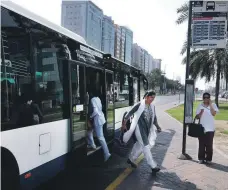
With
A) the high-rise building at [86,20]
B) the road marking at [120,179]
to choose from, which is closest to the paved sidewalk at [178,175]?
the road marking at [120,179]

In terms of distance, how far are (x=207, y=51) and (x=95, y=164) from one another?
27.7 meters

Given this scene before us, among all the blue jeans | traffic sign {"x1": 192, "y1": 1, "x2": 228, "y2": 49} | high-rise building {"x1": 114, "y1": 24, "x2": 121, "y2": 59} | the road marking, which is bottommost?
the road marking

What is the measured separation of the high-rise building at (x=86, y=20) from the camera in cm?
4709

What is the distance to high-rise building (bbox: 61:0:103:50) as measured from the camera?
47.1 meters

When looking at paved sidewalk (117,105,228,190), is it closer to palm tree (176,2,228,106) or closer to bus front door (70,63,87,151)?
bus front door (70,63,87,151)

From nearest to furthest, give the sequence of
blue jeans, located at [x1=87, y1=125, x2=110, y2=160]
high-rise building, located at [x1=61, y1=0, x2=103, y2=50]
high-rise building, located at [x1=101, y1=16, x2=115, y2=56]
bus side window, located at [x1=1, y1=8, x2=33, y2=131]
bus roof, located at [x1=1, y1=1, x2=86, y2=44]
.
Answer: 1. bus side window, located at [x1=1, y1=8, x2=33, y2=131]
2. bus roof, located at [x1=1, y1=1, x2=86, y2=44]
3. blue jeans, located at [x1=87, y1=125, x2=110, y2=160]
4. high-rise building, located at [x1=61, y1=0, x2=103, y2=50]
5. high-rise building, located at [x1=101, y1=16, x2=115, y2=56]

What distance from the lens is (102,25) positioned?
5081 cm

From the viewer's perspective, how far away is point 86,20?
156ft

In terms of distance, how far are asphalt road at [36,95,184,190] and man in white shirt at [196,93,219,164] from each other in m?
1.92

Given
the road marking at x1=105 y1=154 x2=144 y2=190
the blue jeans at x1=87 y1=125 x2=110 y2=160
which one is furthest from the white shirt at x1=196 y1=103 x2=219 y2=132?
the blue jeans at x1=87 y1=125 x2=110 y2=160

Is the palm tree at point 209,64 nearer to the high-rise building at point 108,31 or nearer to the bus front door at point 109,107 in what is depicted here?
the high-rise building at point 108,31

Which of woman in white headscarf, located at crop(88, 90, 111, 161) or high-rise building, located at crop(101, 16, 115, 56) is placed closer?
woman in white headscarf, located at crop(88, 90, 111, 161)

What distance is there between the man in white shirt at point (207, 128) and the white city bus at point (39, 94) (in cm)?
315

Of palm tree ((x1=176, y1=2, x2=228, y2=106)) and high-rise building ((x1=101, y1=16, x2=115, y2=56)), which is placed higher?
high-rise building ((x1=101, y1=16, x2=115, y2=56))
